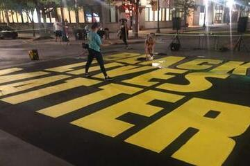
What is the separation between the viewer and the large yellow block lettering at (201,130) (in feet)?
14.1

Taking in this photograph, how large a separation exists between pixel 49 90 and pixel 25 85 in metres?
1.21

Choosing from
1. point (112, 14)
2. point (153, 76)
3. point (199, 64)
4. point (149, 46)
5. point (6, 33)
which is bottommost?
point (153, 76)

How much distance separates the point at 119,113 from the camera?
6172 millimetres

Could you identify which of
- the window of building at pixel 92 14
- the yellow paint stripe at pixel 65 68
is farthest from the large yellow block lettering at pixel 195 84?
the window of building at pixel 92 14

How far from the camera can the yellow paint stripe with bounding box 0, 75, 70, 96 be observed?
8375 millimetres

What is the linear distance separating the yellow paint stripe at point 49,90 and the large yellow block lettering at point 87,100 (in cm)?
100

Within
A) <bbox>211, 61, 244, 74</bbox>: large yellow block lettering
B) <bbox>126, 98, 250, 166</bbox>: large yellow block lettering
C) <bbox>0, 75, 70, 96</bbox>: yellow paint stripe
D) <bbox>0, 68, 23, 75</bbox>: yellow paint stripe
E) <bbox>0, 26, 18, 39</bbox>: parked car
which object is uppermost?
<bbox>0, 26, 18, 39</bbox>: parked car

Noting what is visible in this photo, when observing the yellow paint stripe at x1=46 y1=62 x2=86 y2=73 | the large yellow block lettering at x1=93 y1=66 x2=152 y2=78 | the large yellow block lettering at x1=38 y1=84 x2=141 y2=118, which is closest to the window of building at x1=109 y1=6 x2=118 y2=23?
the yellow paint stripe at x1=46 y1=62 x2=86 y2=73

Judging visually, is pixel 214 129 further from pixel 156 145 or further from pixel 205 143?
pixel 156 145

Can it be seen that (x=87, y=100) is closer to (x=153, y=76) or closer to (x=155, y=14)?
(x=153, y=76)

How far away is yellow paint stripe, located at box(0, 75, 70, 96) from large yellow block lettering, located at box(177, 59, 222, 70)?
16.8ft

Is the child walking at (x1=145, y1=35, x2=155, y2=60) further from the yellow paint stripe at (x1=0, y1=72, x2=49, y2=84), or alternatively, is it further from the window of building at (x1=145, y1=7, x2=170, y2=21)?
the window of building at (x1=145, y1=7, x2=170, y2=21)

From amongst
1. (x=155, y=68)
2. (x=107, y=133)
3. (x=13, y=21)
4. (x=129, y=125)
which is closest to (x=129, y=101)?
(x=129, y=125)

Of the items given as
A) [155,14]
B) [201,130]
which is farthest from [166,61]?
[155,14]
